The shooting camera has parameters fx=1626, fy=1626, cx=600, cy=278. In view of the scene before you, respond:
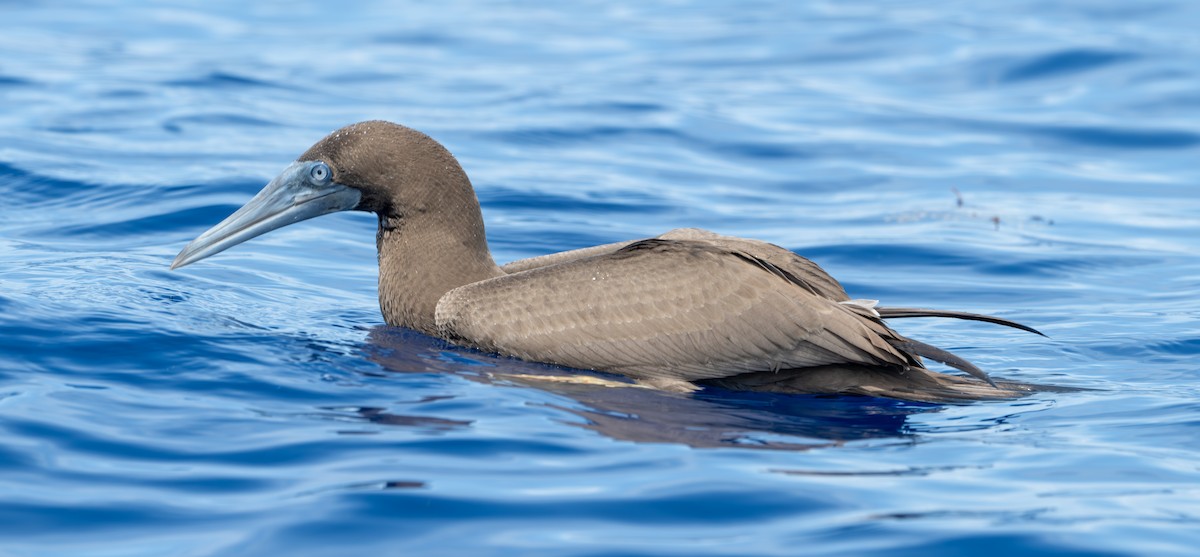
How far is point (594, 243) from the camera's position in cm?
1210

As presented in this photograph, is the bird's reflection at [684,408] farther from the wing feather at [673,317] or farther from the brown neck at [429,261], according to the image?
the brown neck at [429,261]

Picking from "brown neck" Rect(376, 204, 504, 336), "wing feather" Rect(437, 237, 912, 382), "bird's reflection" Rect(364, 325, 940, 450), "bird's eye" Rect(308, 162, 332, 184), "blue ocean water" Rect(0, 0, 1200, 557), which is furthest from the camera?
"bird's eye" Rect(308, 162, 332, 184)

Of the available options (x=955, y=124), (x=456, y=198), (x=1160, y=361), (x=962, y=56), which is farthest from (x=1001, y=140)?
(x=456, y=198)

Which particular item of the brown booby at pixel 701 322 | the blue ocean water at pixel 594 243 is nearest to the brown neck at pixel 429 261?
the brown booby at pixel 701 322

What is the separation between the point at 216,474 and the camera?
6102mm

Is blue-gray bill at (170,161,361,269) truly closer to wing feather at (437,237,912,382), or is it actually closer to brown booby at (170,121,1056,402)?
brown booby at (170,121,1056,402)

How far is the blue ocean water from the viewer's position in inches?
230

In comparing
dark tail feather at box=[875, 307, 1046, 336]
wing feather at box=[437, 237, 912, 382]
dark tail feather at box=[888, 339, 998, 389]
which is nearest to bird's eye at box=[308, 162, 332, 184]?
wing feather at box=[437, 237, 912, 382]

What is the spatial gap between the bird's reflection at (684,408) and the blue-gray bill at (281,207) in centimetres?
89

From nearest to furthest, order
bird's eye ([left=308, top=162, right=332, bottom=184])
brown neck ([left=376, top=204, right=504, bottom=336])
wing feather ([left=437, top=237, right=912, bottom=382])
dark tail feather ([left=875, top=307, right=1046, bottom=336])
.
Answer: wing feather ([left=437, top=237, right=912, bottom=382]) < dark tail feather ([left=875, top=307, right=1046, bottom=336]) < brown neck ([left=376, top=204, right=504, bottom=336]) < bird's eye ([left=308, top=162, right=332, bottom=184])

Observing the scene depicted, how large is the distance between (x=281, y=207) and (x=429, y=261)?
92 centimetres

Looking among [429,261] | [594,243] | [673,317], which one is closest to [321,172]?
[429,261]

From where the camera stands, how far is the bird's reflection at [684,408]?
6734mm

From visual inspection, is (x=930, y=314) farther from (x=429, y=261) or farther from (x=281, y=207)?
(x=281, y=207)
